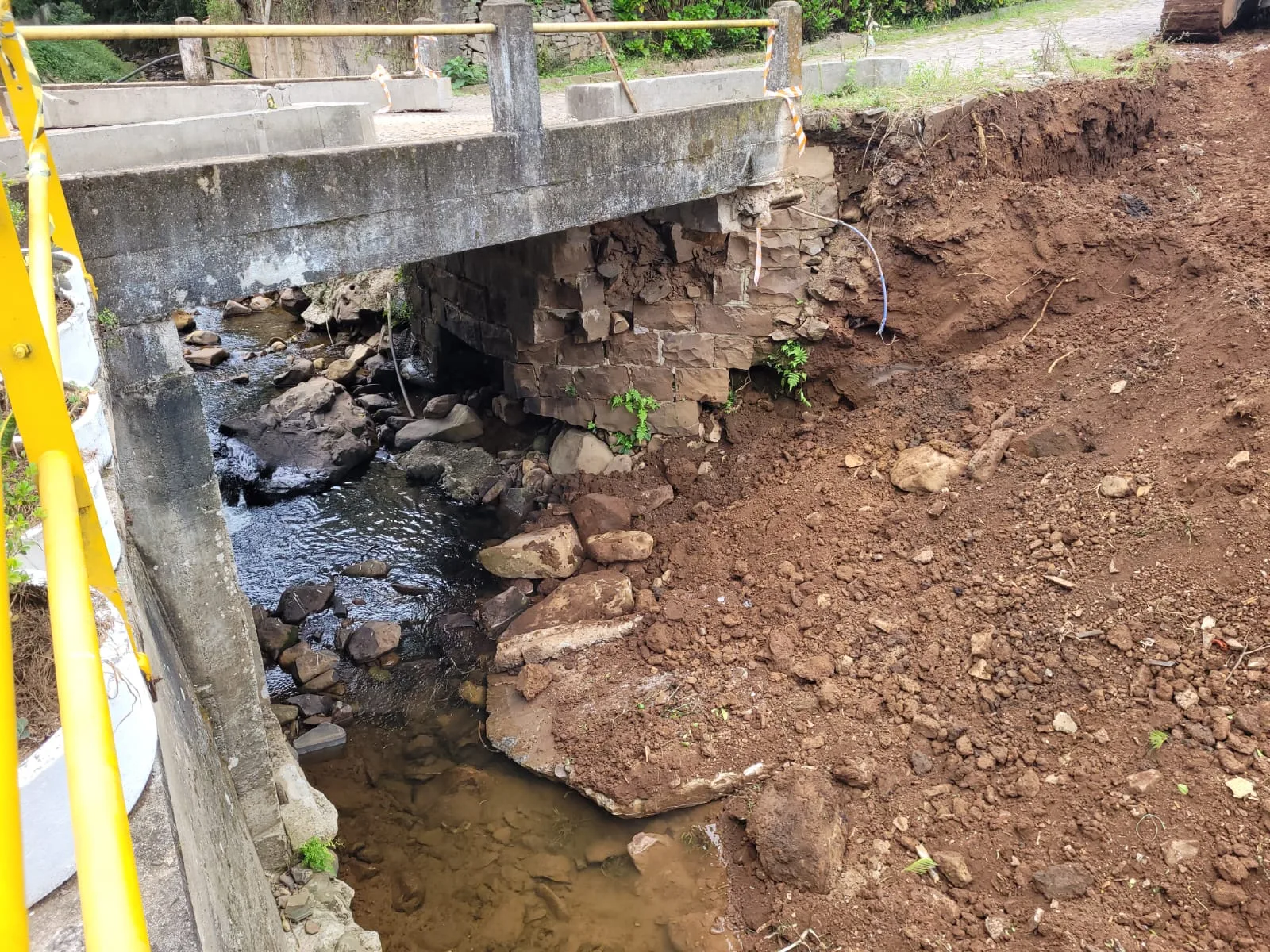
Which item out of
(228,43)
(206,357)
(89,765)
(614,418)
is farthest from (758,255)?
(228,43)

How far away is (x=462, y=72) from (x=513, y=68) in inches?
297

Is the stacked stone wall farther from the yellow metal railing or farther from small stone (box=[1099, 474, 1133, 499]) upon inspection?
the yellow metal railing

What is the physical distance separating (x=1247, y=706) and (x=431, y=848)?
15.1ft

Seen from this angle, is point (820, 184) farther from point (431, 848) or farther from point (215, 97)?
point (431, 848)

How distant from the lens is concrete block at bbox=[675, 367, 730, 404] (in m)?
8.20

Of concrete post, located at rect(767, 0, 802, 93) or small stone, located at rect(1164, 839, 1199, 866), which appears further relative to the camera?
concrete post, located at rect(767, 0, 802, 93)

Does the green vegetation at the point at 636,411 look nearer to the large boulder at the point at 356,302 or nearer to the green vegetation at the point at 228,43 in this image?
the large boulder at the point at 356,302

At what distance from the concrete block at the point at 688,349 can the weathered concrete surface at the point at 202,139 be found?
3.54 m

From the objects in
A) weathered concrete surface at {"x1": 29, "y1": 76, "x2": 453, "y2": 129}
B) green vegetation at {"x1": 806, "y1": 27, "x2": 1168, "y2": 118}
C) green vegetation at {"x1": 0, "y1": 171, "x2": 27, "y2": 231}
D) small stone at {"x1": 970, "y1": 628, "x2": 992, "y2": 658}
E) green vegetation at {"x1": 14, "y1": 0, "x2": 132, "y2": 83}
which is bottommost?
small stone at {"x1": 970, "y1": 628, "x2": 992, "y2": 658}

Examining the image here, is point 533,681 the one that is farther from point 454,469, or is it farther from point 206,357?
point 206,357

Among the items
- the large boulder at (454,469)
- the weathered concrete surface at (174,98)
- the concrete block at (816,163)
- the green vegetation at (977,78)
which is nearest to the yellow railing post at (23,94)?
the weathered concrete surface at (174,98)

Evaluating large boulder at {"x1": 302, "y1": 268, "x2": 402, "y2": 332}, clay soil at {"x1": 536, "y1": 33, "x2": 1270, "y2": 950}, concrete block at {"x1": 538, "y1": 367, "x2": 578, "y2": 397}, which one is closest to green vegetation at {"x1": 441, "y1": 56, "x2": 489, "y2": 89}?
large boulder at {"x1": 302, "y1": 268, "x2": 402, "y2": 332}

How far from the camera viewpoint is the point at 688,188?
23.1ft

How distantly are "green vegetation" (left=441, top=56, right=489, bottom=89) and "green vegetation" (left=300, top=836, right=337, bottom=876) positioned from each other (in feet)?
32.4
